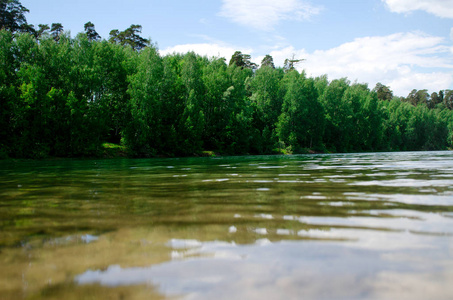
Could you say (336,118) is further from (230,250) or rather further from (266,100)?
(230,250)

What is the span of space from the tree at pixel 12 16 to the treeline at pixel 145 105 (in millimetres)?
26883

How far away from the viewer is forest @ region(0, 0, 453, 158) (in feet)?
119

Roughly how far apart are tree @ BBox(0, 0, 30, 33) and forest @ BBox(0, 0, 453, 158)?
0.63ft

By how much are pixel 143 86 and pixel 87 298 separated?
45.5m

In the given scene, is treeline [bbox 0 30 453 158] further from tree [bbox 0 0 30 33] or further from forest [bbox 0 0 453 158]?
tree [bbox 0 0 30 33]

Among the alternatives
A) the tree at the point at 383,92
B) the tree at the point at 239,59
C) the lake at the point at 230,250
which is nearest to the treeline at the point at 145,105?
the tree at the point at 239,59

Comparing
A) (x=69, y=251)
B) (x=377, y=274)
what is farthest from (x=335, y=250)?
(x=69, y=251)

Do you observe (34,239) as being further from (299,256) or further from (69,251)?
(299,256)

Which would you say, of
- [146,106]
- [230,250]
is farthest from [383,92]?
[230,250]

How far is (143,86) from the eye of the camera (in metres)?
45.3

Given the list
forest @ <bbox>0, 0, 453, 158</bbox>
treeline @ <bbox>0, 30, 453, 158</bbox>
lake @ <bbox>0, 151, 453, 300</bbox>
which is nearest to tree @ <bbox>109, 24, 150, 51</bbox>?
forest @ <bbox>0, 0, 453, 158</bbox>

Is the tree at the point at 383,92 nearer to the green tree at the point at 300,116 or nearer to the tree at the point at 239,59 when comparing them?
the tree at the point at 239,59

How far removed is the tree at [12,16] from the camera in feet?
212

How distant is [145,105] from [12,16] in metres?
42.2
